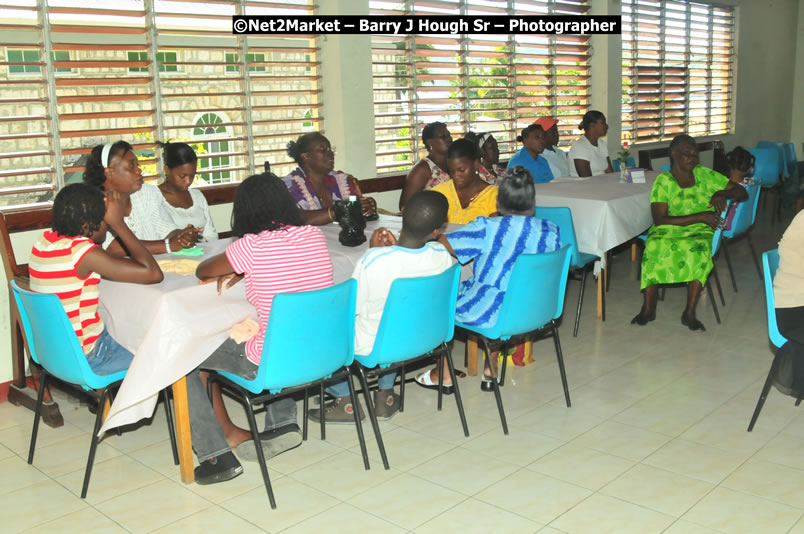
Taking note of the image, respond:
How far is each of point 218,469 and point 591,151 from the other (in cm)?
474

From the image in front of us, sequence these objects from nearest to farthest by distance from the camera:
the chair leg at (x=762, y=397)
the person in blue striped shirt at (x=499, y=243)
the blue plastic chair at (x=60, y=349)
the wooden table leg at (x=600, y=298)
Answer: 1. the blue plastic chair at (x=60, y=349)
2. the chair leg at (x=762, y=397)
3. the person in blue striped shirt at (x=499, y=243)
4. the wooden table leg at (x=600, y=298)

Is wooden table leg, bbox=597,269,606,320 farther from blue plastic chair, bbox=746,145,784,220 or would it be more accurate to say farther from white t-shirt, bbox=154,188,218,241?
blue plastic chair, bbox=746,145,784,220

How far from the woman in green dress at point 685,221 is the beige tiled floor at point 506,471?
87 centimetres

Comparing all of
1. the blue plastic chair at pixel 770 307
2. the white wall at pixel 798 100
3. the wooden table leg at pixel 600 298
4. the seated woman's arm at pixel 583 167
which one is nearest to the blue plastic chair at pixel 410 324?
the blue plastic chair at pixel 770 307

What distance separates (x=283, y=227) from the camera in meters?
2.90

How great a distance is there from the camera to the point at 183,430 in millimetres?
3010

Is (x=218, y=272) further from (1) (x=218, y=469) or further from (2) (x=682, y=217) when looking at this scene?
(2) (x=682, y=217)

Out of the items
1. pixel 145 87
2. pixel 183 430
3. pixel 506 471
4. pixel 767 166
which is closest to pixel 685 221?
pixel 506 471

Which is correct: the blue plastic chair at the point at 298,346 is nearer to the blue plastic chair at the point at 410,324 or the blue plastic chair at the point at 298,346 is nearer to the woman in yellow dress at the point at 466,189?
the blue plastic chair at the point at 410,324

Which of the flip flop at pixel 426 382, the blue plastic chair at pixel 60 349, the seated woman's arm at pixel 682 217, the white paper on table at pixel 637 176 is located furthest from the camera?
the white paper on table at pixel 637 176

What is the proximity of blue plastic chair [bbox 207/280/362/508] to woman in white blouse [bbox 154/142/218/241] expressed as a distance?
1.32 m

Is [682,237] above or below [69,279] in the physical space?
below

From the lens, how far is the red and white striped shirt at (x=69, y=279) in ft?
9.46

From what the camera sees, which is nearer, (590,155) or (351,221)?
(351,221)
